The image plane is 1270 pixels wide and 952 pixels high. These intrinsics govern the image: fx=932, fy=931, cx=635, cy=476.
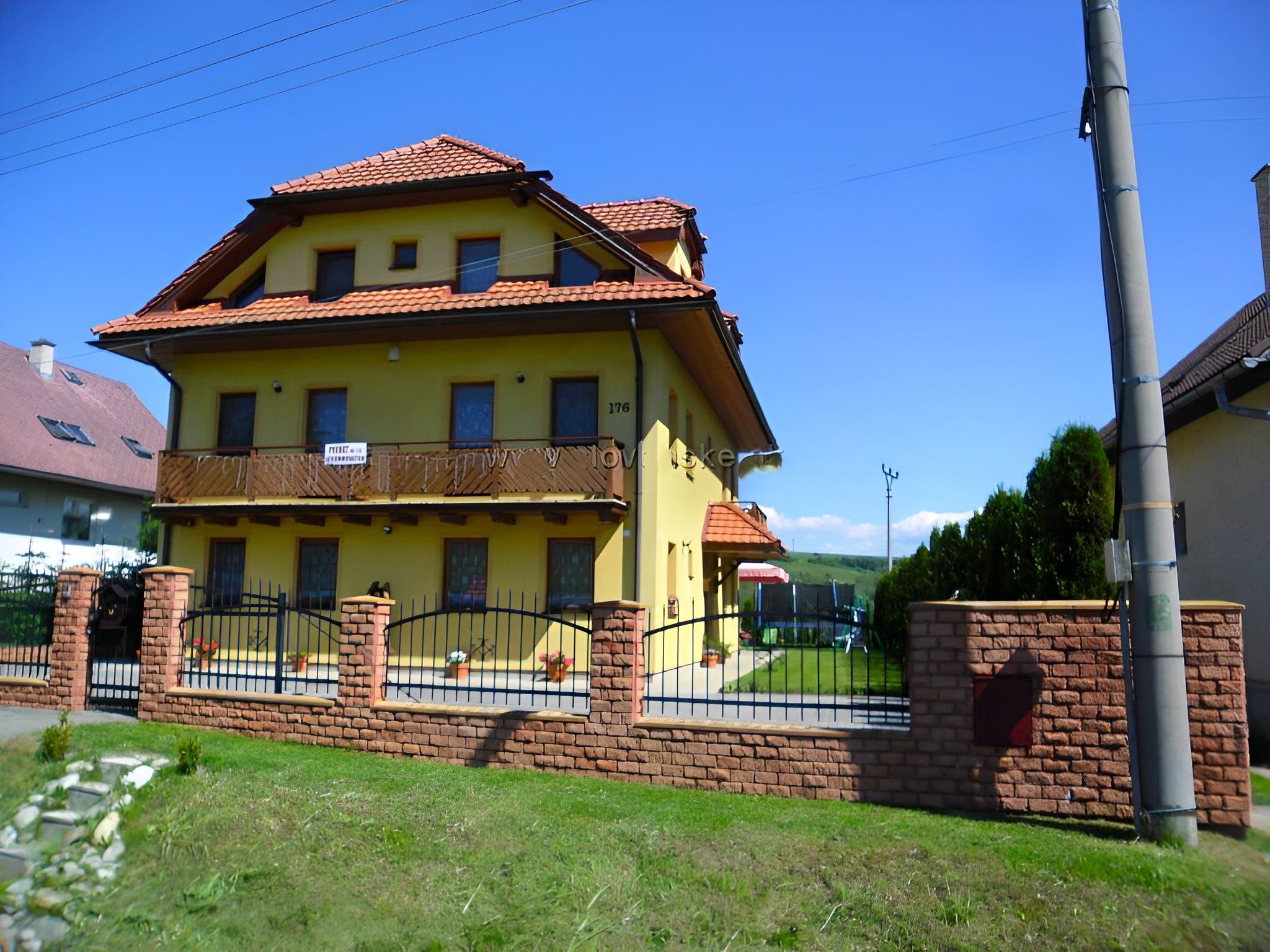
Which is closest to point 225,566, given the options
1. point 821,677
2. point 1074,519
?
point 821,677

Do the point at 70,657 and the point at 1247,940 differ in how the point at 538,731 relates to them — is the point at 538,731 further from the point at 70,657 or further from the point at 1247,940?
the point at 70,657

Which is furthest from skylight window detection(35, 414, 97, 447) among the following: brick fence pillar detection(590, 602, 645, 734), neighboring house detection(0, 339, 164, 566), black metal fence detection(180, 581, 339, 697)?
brick fence pillar detection(590, 602, 645, 734)

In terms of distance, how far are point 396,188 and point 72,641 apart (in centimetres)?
936

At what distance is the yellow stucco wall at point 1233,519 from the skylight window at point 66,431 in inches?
1148

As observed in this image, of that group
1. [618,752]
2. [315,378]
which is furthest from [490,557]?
[618,752]

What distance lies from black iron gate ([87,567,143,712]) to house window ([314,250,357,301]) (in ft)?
20.6

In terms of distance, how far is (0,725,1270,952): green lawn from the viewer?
5465 millimetres

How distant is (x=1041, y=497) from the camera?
9.92 meters

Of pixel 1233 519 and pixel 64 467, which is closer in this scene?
pixel 1233 519

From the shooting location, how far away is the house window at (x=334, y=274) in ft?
58.2

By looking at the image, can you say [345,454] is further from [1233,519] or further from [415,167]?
[1233,519]

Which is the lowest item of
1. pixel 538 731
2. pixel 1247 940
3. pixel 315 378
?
pixel 1247 940

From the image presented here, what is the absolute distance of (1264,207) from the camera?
47.5ft

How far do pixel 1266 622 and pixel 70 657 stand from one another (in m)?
14.6
